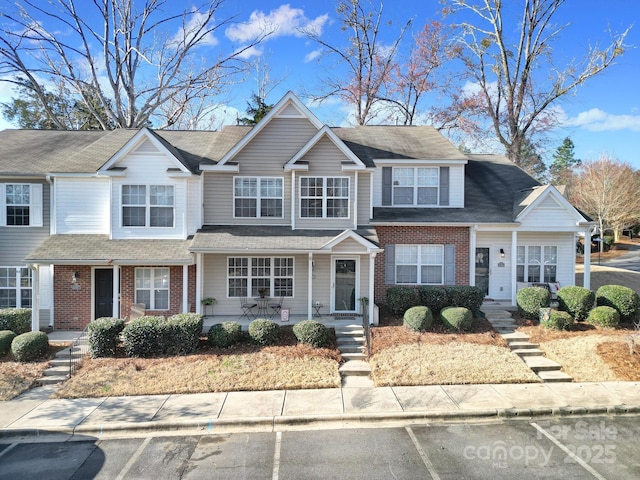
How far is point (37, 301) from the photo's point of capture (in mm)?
12570

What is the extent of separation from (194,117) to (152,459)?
2945 centimetres

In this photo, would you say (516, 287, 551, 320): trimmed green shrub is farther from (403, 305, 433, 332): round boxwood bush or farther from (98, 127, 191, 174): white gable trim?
(98, 127, 191, 174): white gable trim

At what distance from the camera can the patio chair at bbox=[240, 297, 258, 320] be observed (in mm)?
14094

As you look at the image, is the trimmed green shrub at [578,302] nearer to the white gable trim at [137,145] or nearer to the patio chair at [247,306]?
the patio chair at [247,306]

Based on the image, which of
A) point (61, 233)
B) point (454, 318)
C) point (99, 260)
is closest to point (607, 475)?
point (454, 318)

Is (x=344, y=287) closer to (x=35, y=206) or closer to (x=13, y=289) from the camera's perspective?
(x=35, y=206)

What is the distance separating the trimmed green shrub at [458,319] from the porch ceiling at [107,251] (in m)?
8.88

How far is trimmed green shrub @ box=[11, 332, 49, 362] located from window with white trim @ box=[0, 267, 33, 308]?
3658 mm

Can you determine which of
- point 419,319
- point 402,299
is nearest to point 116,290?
point 402,299

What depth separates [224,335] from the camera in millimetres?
11289

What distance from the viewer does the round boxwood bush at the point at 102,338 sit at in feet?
36.0

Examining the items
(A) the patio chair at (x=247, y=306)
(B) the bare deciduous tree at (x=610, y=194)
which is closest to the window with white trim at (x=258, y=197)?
(A) the patio chair at (x=247, y=306)

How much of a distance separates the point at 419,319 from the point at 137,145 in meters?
11.6

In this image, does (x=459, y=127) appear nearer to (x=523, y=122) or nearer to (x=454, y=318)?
(x=523, y=122)
